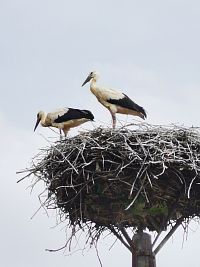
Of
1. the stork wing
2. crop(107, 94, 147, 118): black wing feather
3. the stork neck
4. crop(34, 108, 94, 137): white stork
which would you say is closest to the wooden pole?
crop(107, 94, 147, 118): black wing feather

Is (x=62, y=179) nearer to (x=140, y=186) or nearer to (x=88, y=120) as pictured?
(x=140, y=186)

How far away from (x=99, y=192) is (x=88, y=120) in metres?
2.39

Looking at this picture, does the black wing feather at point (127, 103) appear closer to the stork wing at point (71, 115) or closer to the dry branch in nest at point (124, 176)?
the stork wing at point (71, 115)

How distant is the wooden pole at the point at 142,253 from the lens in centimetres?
824

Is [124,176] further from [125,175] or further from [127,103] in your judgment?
[127,103]

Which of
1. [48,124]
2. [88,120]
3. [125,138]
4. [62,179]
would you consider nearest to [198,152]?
[125,138]

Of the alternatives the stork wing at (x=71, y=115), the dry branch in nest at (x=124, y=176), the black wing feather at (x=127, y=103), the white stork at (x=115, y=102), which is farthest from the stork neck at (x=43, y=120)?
the dry branch in nest at (x=124, y=176)

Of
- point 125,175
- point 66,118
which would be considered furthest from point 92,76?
point 125,175

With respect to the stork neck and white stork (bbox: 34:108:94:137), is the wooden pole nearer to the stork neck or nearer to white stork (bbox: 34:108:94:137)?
white stork (bbox: 34:108:94:137)

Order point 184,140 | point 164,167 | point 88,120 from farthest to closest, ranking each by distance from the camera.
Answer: point 88,120
point 184,140
point 164,167

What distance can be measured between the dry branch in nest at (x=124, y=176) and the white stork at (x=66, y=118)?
6.10ft

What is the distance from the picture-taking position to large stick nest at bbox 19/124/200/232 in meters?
8.17

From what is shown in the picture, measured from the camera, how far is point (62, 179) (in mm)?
8461

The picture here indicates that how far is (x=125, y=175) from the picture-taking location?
8.21 m
